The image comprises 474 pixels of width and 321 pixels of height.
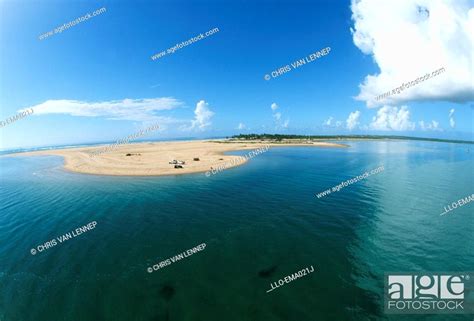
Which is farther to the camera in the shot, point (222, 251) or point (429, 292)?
point (222, 251)

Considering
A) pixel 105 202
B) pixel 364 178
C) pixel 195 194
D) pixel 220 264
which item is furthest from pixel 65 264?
pixel 364 178

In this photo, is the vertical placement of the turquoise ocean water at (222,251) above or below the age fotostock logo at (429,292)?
above

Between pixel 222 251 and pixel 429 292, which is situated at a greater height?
pixel 222 251

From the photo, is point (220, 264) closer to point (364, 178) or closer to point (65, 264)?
point (65, 264)

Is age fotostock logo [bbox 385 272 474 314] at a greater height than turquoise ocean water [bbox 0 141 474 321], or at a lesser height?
lesser
